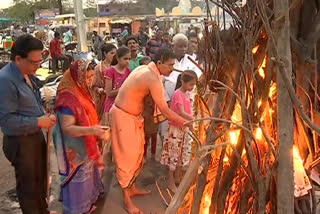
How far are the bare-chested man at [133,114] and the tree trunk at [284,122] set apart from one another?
103 inches

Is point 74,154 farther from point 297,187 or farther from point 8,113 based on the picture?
point 297,187

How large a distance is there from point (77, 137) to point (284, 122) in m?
2.70

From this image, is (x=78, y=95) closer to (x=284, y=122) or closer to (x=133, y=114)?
(x=133, y=114)

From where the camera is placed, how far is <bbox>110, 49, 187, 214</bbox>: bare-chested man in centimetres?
414

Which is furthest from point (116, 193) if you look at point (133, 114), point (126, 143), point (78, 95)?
point (78, 95)

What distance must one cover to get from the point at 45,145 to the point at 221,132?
2380 millimetres

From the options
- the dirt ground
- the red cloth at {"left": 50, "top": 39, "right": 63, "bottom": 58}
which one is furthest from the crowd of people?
the red cloth at {"left": 50, "top": 39, "right": 63, "bottom": 58}

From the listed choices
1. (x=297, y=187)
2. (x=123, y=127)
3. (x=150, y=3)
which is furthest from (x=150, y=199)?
(x=150, y=3)

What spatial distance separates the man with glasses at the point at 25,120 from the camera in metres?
3.41

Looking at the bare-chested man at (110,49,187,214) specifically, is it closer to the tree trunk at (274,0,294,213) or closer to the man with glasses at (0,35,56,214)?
the man with glasses at (0,35,56,214)

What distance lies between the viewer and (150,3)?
4516 centimetres

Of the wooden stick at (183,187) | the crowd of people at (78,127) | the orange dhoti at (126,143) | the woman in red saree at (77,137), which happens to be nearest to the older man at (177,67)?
the crowd of people at (78,127)

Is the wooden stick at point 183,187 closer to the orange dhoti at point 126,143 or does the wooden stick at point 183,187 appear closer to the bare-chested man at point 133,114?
the bare-chested man at point 133,114

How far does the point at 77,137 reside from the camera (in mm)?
3902
